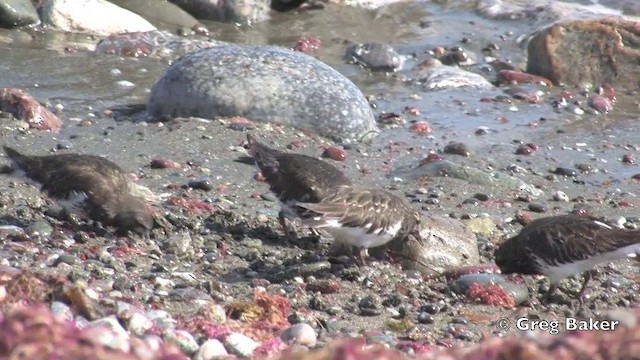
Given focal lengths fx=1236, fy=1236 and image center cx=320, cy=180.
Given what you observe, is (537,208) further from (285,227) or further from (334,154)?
(285,227)

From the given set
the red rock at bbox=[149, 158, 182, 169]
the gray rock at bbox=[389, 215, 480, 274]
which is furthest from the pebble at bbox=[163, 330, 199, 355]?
the red rock at bbox=[149, 158, 182, 169]

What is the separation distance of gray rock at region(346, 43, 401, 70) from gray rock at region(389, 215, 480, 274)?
6.17 metres

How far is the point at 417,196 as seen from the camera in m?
8.66

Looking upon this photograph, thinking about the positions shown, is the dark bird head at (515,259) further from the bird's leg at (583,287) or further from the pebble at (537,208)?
the pebble at (537,208)

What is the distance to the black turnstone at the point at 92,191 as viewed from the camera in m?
6.63

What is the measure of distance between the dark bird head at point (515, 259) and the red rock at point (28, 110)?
4.03 metres

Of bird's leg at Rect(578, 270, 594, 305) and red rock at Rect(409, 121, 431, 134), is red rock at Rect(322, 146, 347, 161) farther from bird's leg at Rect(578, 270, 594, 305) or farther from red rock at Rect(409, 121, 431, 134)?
bird's leg at Rect(578, 270, 594, 305)

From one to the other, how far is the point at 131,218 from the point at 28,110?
2.97 m

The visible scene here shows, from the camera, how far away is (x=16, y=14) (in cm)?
1291

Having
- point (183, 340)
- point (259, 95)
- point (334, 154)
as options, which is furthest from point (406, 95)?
point (183, 340)

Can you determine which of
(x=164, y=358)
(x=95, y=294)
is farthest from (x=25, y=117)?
(x=164, y=358)

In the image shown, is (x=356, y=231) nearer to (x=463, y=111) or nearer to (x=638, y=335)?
(x=638, y=335)

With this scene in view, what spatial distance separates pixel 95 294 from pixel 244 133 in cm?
446

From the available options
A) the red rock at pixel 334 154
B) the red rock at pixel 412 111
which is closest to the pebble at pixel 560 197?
the red rock at pixel 334 154
